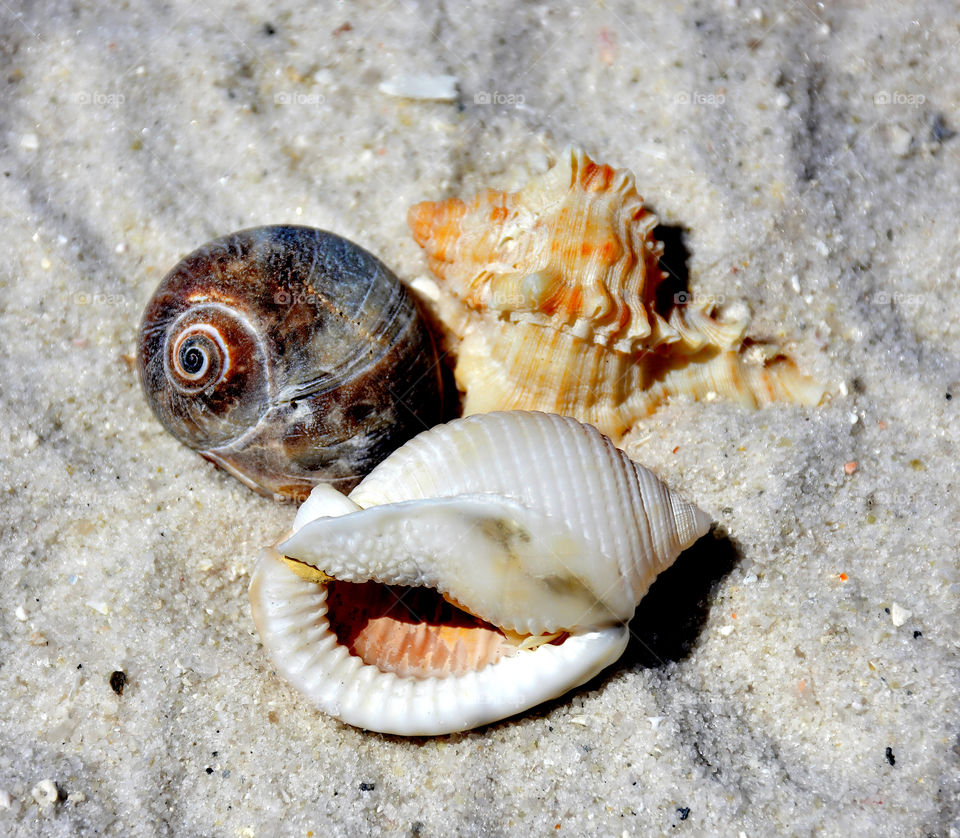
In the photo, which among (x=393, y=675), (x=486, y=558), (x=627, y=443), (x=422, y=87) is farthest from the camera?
(x=422, y=87)

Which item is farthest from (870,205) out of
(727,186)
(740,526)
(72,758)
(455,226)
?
(72,758)

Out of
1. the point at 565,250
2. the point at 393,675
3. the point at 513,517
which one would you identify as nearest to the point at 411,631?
the point at 393,675

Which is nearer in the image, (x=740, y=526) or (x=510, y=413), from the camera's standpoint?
(x=510, y=413)

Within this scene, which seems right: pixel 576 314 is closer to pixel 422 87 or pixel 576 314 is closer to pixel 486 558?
pixel 486 558

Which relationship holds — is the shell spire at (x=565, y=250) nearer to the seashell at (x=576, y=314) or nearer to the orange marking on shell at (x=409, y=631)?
the seashell at (x=576, y=314)

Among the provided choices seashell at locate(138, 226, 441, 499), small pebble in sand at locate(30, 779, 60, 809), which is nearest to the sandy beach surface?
small pebble in sand at locate(30, 779, 60, 809)

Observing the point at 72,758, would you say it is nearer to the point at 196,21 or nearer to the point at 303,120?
the point at 303,120
